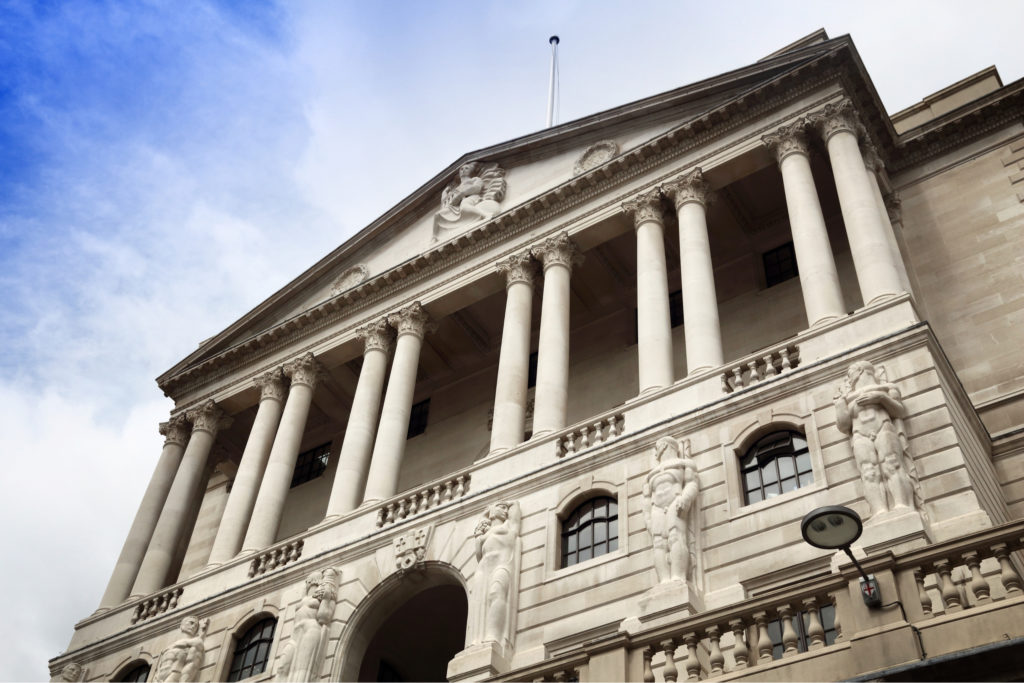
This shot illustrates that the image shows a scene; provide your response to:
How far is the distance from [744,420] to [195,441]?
22175mm

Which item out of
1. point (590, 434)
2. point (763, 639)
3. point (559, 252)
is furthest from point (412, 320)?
point (763, 639)

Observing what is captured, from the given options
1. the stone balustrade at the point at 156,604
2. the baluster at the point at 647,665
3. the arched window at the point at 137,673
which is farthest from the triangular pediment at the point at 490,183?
the baluster at the point at 647,665

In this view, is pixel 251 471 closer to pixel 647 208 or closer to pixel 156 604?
pixel 156 604

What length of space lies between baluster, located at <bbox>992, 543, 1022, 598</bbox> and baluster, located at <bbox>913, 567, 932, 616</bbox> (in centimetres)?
92

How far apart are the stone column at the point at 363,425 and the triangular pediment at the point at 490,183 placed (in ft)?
7.44

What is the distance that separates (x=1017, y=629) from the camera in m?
13.2

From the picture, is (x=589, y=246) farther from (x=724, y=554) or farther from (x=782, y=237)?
(x=724, y=554)

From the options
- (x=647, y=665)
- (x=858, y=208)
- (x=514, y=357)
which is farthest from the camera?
(x=514, y=357)

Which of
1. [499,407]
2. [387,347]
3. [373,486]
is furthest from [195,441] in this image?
[499,407]

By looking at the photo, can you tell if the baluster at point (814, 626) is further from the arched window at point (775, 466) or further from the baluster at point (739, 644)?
the arched window at point (775, 466)

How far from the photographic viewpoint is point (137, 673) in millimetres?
30906

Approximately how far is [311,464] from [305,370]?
4498 millimetres

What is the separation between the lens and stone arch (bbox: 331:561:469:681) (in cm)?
2578

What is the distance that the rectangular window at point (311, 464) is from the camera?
40.2 m
